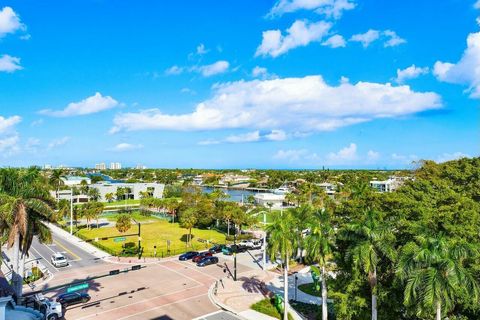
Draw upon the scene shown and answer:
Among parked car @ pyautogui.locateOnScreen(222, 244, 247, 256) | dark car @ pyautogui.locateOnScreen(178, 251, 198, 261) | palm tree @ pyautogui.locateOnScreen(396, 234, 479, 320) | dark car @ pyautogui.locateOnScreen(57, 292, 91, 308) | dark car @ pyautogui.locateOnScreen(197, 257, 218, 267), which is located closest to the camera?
palm tree @ pyautogui.locateOnScreen(396, 234, 479, 320)

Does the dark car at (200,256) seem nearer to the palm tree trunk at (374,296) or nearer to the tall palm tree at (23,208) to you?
the tall palm tree at (23,208)

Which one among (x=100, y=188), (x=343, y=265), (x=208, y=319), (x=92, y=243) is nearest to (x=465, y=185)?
(x=343, y=265)

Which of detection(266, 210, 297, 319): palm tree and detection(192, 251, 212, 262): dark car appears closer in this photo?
detection(266, 210, 297, 319): palm tree

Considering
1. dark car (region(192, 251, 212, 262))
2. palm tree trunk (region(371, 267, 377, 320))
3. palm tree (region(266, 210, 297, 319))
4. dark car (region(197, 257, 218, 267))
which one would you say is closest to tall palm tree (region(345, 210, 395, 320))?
palm tree trunk (region(371, 267, 377, 320))

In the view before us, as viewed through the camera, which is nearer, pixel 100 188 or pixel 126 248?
pixel 126 248

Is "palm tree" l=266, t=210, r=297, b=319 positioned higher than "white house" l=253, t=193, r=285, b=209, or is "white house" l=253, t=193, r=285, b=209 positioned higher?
"palm tree" l=266, t=210, r=297, b=319

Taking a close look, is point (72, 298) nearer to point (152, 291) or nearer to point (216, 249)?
point (152, 291)

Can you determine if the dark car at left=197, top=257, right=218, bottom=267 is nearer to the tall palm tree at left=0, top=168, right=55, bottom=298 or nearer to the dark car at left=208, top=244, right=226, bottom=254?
the dark car at left=208, top=244, right=226, bottom=254

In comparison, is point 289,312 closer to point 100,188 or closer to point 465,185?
point 465,185
